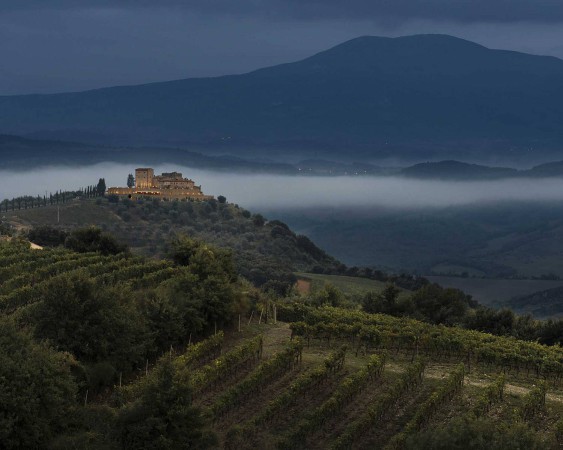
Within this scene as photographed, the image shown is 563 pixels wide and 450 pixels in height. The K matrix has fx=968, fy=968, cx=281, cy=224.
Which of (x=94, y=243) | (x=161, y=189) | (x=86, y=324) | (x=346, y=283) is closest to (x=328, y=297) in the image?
(x=94, y=243)

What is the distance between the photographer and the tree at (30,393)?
2959cm

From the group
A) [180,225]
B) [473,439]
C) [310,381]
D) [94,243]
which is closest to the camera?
[473,439]

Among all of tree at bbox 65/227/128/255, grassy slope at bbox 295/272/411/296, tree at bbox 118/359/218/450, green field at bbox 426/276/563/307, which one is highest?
tree at bbox 65/227/128/255

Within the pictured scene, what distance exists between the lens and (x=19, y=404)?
2978 centimetres

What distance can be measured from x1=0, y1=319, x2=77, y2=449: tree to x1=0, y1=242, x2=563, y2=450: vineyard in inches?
30.0

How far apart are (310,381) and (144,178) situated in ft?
436

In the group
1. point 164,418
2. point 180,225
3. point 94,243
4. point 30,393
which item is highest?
point 94,243

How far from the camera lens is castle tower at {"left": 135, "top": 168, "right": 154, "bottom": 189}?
166 meters

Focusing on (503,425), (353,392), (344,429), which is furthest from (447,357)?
(503,425)

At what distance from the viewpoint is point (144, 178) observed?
167 metres

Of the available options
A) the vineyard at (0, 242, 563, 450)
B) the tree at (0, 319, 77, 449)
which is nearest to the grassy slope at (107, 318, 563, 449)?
the vineyard at (0, 242, 563, 450)

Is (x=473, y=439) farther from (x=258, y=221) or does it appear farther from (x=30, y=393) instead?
(x=258, y=221)

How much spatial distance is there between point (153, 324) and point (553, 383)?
56.6 ft

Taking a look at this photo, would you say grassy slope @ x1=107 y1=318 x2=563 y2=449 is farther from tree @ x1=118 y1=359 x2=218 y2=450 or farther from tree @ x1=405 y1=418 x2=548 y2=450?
tree @ x1=405 y1=418 x2=548 y2=450
